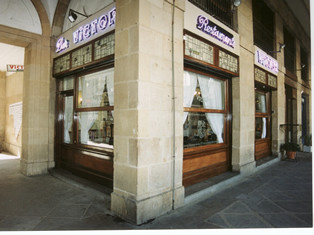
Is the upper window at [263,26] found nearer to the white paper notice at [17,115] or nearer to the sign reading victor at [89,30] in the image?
the sign reading victor at [89,30]

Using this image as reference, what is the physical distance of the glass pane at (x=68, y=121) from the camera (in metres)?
5.45

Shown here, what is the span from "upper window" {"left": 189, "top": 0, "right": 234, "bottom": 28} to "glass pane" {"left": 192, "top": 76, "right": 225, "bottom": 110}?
5.05ft

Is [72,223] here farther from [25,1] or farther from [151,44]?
[25,1]

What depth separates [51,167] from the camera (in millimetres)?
5477

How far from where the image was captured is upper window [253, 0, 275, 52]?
→ 6855 millimetres

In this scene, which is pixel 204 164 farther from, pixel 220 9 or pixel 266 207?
pixel 220 9

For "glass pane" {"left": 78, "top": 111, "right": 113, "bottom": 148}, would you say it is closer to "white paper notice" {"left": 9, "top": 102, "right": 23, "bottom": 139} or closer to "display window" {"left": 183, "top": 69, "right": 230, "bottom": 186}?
"display window" {"left": 183, "top": 69, "right": 230, "bottom": 186}

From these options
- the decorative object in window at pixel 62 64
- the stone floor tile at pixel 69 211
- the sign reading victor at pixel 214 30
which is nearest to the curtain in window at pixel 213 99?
the sign reading victor at pixel 214 30

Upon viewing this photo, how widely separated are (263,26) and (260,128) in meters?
3.71

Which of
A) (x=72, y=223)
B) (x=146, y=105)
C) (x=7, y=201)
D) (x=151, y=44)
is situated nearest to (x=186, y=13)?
(x=151, y=44)

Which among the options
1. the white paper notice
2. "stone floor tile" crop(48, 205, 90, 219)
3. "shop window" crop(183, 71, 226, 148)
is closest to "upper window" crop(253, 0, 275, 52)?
"shop window" crop(183, 71, 226, 148)

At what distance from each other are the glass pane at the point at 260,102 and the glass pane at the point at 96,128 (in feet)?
17.6

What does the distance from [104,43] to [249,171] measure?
494 cm

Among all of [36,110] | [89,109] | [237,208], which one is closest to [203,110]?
[237,208]
